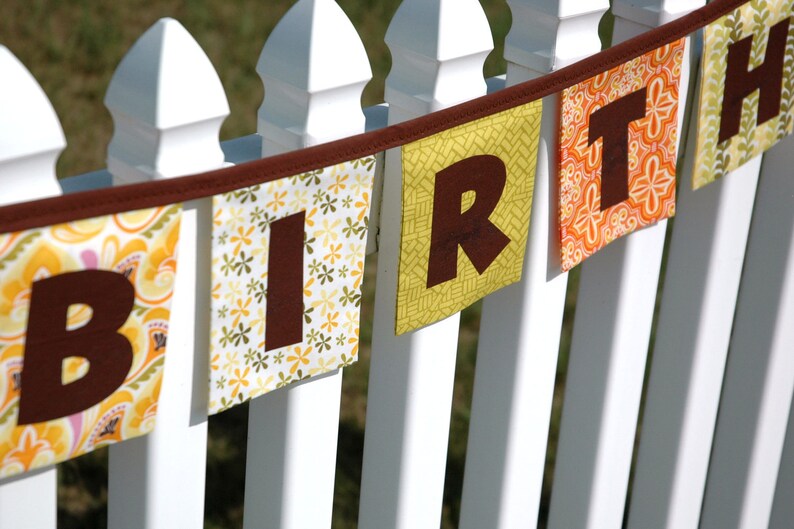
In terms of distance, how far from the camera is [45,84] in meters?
4.03

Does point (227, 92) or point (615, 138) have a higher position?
Result: point (615, 138)

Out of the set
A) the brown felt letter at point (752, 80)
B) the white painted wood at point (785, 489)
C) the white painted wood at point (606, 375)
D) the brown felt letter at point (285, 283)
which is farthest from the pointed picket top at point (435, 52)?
the white painted wood at point (785, 489)

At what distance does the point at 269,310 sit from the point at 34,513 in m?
0.33

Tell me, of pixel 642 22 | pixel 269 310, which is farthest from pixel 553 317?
pixel 269 310

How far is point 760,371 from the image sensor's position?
218 cm

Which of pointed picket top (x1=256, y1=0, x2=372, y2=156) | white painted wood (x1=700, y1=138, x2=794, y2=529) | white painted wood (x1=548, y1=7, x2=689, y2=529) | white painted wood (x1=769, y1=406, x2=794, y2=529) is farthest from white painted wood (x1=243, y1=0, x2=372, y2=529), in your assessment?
white painted wood (x1=769, y1=406, x2=794, y2=529)

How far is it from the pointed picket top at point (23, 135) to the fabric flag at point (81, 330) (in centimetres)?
6

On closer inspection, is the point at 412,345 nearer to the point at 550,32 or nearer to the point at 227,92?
the point at 550,32

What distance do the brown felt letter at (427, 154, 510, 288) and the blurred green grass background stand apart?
1.45m

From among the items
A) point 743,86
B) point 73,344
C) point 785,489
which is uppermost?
point 743,86

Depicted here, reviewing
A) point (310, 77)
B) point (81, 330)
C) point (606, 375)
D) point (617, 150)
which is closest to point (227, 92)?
point (606, 375)

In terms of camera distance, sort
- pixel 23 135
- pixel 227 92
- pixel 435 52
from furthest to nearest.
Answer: pixel 227 92 → pixel 435 52 → pixel 23 135

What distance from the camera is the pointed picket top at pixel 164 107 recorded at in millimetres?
1142

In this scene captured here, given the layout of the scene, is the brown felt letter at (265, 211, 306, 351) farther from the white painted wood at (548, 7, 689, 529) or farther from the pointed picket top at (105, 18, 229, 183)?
the white painted wood at (548, 7, 689, 529)
